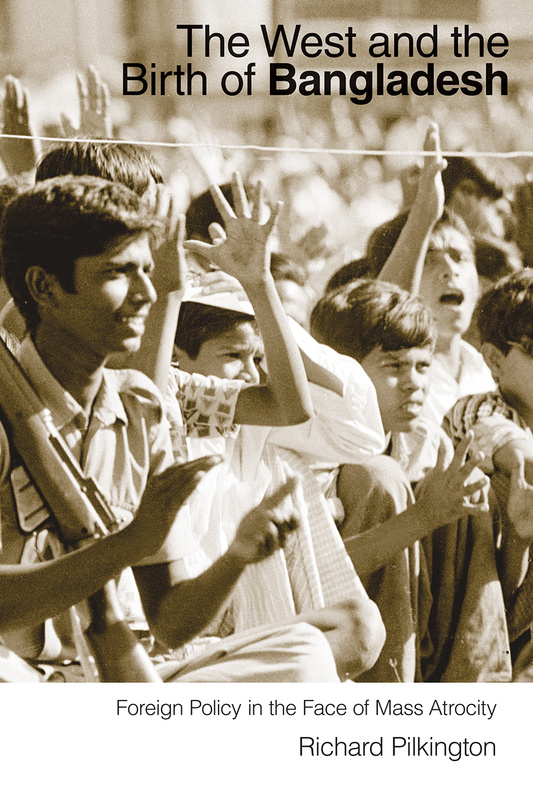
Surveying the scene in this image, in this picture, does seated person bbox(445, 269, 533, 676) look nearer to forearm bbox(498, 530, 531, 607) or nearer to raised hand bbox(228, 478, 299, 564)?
forearm bbox(498, 530, 531, 607)

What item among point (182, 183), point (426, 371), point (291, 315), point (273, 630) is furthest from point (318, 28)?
point (273, 630)

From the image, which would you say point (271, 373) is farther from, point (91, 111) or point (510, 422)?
point (91, 111)

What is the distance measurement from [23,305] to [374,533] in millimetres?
1026

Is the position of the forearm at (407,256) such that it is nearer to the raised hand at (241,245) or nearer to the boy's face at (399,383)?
the boy's face at (399,383)

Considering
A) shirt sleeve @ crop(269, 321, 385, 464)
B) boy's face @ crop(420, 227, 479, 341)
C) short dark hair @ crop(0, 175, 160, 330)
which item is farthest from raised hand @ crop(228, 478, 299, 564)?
short dark hair @ crop(0, 175, 160, 330)

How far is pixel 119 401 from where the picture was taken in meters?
2.67

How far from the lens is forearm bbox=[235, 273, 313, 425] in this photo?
103 inches

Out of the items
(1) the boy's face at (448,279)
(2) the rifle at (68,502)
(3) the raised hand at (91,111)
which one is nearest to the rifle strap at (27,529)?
(2) the rifle at (68,502)

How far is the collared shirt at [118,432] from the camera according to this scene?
2641 mm

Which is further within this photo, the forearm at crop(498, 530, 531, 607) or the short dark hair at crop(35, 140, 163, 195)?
the forearm at crop(498, 530, 531, 607)

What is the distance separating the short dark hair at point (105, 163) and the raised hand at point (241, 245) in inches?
6.8

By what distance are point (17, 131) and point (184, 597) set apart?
1.21 metres
